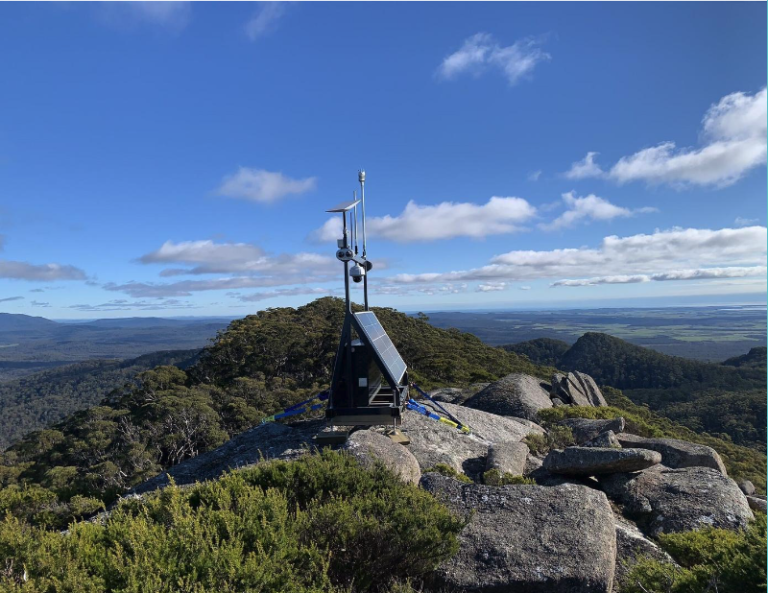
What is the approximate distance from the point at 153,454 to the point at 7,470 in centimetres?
778

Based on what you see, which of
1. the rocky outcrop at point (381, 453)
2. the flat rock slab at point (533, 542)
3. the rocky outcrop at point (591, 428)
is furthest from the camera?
the rocky outcrop at point (591, 428)

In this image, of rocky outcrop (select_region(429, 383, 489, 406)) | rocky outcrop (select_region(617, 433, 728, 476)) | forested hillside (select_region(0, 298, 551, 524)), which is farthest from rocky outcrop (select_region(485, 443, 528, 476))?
forested hillside (select_region(0, 298, 551, 524))

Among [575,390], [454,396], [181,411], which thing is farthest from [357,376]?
[181,411]

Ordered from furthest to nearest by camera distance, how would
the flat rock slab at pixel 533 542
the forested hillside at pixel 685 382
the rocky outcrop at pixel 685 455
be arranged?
the forested hillside at pixel 685 382 → the rocky outcrop at pixel 685 455 → the flat rock slab at pixel 533 542

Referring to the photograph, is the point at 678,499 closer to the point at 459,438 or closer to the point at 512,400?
the point at 459,438

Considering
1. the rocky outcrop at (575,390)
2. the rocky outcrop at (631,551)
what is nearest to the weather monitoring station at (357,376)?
the rocky outcrop at (631,551)

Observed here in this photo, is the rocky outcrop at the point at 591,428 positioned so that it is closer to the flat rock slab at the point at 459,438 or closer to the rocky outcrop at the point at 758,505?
the flat rock slab at the point at 459,438

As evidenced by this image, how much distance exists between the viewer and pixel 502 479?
7.06m

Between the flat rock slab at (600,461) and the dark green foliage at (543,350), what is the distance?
336 ft

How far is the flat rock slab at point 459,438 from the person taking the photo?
28.0 ft

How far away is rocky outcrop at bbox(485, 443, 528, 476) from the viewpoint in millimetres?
8094

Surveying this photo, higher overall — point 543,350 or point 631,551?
point 631,551

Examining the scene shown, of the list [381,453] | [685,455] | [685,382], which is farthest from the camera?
[685,382]

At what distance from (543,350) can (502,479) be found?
11359cm
